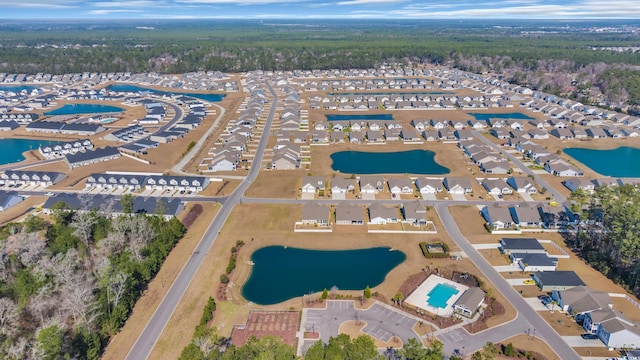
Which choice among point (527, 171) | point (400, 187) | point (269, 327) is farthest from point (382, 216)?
point (527, 171)

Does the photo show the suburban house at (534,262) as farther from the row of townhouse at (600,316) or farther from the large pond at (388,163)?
the large pond at (388,163)

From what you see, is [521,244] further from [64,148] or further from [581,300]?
[64,148]

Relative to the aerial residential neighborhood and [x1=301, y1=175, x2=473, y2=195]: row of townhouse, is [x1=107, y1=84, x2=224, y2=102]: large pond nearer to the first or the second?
the aerial residential neighborhood

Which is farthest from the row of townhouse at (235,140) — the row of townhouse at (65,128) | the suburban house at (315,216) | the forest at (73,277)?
the row of townhouse at (65,128)

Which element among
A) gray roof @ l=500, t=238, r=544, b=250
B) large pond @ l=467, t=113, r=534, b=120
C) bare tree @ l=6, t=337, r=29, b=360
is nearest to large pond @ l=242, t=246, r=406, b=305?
gray roof @ l=500, t=238, r=544, b=250

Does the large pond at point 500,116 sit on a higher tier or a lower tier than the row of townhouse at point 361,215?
higher

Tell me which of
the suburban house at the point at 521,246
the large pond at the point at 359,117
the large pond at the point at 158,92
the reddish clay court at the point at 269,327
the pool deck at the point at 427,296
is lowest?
the reddish clay court at the point at 269,327

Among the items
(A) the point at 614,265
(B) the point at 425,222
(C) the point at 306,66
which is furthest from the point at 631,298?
(C) the point at 306,66

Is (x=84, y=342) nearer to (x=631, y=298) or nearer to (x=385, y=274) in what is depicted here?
(x=385, y=274)
